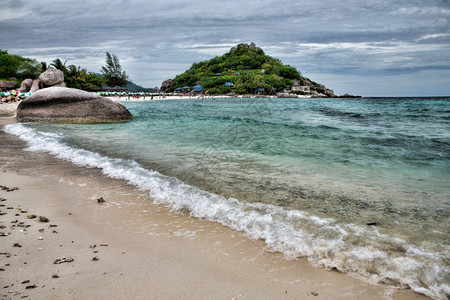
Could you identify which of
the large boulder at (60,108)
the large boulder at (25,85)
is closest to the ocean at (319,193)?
the large boulder at (60,108)

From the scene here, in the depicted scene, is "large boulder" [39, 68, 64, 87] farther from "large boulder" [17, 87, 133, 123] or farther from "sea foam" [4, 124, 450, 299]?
"sea foam" [4, 124, 450, 299]

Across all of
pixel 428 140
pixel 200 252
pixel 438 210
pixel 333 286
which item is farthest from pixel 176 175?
pixel 428 140

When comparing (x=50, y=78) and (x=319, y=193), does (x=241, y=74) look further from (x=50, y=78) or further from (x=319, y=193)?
(x=319, y=193)

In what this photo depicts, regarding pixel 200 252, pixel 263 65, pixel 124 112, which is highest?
pixel 263 65

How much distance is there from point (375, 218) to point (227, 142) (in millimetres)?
6034

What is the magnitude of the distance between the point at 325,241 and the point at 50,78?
46590 millimetres

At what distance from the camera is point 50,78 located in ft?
130

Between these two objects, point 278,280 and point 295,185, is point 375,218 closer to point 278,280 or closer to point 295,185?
point 295,185

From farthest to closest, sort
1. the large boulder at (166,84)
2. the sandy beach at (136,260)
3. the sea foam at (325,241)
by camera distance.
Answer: the large boulder at (166,84) < the sea foam at (325,241) < the sandy beach at (136,260)

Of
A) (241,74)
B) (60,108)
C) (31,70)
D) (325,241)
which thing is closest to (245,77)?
(241,74)

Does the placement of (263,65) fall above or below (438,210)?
above

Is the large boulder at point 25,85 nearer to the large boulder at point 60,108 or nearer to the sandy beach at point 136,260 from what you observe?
the large boulder at point 60,108

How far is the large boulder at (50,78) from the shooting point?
130ft

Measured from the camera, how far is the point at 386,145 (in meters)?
8.49
